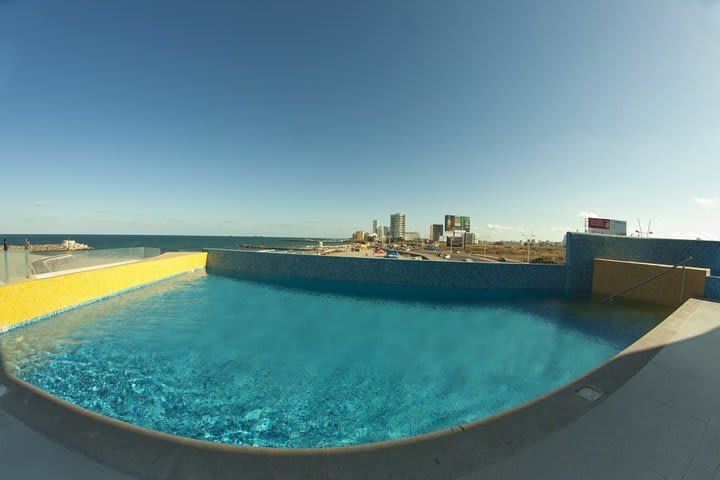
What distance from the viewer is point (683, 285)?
374 inches

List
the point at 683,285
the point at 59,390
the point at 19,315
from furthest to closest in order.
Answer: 1. the point at 683,285
2. the point at 19,315
3. the point at 59,390

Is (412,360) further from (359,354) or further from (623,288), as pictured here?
(623,288)

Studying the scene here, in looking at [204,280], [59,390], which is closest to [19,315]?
Result: [59,390]

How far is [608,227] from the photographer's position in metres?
17.9

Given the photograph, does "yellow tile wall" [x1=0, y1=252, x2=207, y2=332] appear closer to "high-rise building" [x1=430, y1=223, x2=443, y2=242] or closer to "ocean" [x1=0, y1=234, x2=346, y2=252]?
"ocean" [x1=0, y1=234, x2=346, y2=252]

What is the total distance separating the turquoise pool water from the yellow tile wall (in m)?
0.51

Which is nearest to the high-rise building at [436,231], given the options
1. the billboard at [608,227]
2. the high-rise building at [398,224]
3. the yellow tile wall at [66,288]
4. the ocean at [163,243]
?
the high-rise building at [398,224]

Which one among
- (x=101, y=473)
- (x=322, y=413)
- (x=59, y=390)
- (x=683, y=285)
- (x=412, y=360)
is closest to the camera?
(x=101, y=473)

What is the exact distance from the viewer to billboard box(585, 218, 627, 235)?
57.3 feet

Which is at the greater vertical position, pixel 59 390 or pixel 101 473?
pixel 101 473

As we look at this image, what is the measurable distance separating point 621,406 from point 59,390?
7637mm

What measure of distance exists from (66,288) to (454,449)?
12345 millimetres

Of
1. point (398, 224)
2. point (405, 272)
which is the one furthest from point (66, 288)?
point (398, 224)

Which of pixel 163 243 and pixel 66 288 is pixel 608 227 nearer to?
pixel 66 288
